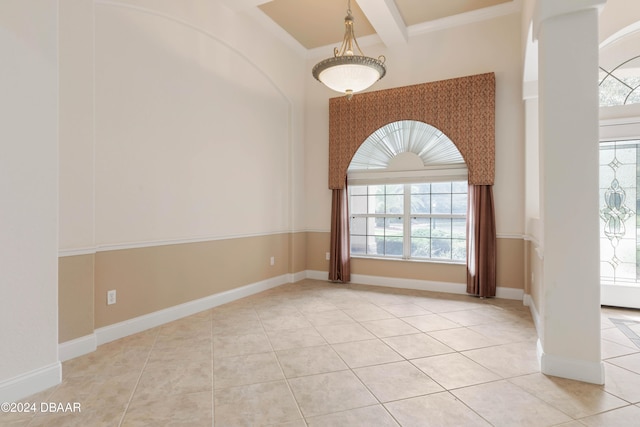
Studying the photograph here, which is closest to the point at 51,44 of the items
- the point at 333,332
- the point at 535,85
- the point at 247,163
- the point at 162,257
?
the point at 162,257

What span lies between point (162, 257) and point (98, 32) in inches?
84.3

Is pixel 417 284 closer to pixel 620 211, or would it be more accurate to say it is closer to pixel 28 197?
pixel 620 211

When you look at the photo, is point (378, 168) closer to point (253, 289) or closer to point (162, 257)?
point (253, 289)

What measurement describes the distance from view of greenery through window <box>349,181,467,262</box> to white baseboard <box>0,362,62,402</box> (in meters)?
4.12

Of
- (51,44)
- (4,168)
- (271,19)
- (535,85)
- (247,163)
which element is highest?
(271,19)

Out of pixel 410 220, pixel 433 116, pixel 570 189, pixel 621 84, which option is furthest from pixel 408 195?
pixel 570 189

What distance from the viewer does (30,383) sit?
2.18m

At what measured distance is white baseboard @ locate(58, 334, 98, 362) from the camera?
2.65m

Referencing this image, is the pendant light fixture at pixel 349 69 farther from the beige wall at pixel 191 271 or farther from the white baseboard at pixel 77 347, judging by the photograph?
the white baseboard at pixel 77 347

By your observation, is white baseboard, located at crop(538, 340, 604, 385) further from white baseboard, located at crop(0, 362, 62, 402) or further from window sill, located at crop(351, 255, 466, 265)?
white baseboard, located at crop(0, 362, 62, 402)

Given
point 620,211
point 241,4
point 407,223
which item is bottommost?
point 407,223

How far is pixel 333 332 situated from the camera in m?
3.32

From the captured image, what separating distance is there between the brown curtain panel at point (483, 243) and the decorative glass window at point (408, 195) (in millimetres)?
290

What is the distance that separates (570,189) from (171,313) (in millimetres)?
3766
